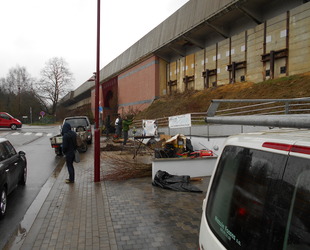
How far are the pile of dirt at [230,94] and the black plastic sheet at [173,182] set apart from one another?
916 centimetres

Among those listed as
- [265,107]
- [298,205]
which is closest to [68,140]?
[298,205]

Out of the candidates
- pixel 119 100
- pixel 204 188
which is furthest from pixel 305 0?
pixel 119 100

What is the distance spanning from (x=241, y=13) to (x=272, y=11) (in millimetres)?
2557

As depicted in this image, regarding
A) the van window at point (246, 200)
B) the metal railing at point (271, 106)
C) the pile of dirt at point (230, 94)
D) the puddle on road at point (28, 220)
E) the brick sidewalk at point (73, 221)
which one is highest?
the pile of dirt at point (230, 94)

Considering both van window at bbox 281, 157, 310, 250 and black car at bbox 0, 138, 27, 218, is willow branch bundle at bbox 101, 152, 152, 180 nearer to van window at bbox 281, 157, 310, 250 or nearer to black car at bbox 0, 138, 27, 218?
black car at bbox 0, 138, 27, 218

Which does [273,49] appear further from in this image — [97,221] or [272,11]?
[97,221]

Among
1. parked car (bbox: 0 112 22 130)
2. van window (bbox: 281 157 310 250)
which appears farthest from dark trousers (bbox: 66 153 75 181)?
parked car (bbox: 0 112 22 130)

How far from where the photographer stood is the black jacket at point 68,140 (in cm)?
770

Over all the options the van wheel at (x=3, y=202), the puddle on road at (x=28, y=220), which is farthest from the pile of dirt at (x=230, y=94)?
the van wheel at (x=3, y=202)

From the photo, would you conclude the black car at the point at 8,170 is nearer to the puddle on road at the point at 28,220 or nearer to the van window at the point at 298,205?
the puddle on road at the point at 28,220

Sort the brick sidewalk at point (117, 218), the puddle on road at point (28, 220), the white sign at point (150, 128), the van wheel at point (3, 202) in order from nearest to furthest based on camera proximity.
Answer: the brick sidewalk at point (117, 218)
the puddle on road at point (28, 220)
the van wheel at point (3, 202)
the white sign at point (150, 128)

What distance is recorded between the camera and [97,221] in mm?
4930

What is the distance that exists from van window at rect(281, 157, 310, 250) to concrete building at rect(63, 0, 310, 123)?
1627cm

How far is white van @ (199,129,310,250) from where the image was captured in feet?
4.13
